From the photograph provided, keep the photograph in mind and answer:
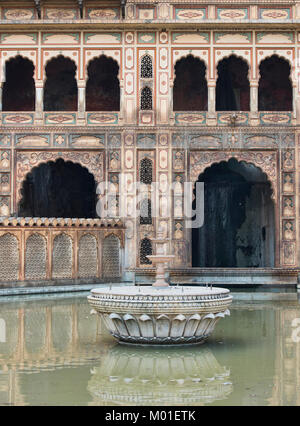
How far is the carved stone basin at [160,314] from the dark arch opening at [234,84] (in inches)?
530

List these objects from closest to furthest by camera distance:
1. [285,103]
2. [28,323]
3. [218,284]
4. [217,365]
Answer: [217,365]
[28,323]
[218,284]
[285,103]

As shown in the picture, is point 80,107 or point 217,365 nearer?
point 217,365

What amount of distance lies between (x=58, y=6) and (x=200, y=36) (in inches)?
160

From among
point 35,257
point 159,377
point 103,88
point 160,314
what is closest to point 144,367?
point 159,377

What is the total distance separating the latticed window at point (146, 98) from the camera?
17328 mm

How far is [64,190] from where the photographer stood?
2172cm

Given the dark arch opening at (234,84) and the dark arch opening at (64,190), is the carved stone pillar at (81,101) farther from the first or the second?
the dark arch opening at (234,84)

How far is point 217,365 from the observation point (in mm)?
6395

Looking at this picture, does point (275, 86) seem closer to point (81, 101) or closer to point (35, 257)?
point (81, 101)

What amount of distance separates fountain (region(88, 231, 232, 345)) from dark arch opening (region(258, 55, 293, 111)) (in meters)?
13.3

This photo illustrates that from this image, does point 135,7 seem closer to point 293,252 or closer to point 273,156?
point 273,156

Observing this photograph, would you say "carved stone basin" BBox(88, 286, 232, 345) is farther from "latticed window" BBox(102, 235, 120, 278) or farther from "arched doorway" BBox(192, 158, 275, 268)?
"arched doorway" BBox(192, 158, 275, 268)

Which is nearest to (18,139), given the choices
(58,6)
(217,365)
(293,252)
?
(58,6)

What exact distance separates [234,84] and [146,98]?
424cm
